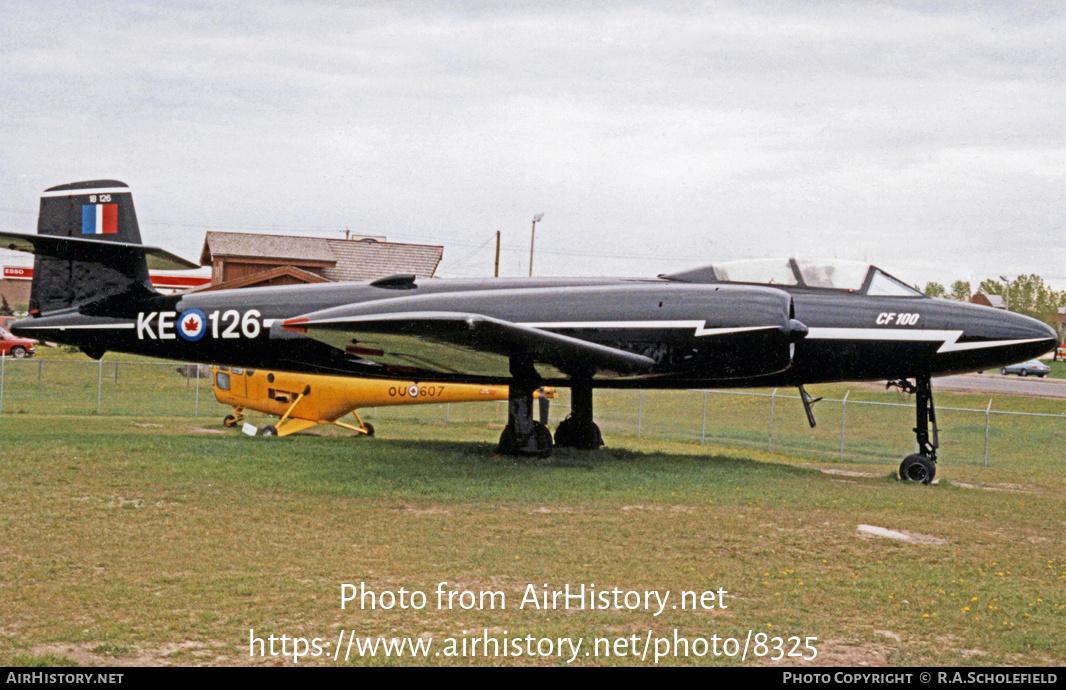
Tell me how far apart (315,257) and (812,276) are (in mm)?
36676

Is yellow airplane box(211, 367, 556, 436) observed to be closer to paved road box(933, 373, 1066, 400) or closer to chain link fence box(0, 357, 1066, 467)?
chain link fence box(0, 357, 1066, 467)

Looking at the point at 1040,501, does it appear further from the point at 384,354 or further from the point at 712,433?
the point at 712,433

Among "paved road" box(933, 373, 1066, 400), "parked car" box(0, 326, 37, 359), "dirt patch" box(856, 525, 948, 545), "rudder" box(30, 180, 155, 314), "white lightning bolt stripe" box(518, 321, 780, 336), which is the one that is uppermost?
"rudder" box(30, 180, 155, 314)

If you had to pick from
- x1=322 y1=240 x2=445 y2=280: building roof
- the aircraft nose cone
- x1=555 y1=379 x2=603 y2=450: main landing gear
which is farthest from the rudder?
x1=322 y1=240 x2=445 y2=280: building roof

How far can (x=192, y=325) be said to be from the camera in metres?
16.0

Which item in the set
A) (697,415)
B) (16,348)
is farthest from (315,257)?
(697,415)

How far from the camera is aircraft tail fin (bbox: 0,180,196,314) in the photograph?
1591cm

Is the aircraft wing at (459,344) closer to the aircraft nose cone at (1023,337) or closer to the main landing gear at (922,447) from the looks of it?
the main landing gear at (922,447)

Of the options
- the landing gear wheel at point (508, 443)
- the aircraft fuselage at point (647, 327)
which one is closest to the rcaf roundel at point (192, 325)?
the aircraft fuselage at point (647, 327)

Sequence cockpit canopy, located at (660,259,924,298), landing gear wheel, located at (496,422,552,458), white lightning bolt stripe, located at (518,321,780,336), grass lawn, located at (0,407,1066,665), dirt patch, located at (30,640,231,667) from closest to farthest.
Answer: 1. dirt patch, located at (30,640,231,667)
2. grass lawn, located at (0,407,1066,665)
3. white lightning bolt stripe, located at (518,321,780,336)
4. landing gear wheel, located at (496,422,552,458)
5. cockpit canopy, located at (660,259,924,298)

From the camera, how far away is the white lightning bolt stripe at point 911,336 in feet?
46.5

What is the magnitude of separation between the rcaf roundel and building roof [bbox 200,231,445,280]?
103 feet

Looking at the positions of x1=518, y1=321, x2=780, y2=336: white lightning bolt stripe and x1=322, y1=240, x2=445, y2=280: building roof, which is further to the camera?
x1=322, y1=240, x2=445, y2=280: building roof
